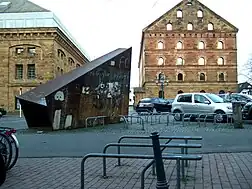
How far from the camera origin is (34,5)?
5800 cm

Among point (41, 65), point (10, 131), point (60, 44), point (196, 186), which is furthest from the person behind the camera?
point (60, 44)

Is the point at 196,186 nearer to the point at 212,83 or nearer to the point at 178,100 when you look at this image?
the point at 178,100

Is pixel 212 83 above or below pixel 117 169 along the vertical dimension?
above

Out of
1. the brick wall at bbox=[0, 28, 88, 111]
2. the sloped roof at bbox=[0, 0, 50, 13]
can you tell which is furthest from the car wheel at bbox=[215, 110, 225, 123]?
the sloped roof at bbox=[0, 0, 50, 13]

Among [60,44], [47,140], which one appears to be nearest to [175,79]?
[60,44]

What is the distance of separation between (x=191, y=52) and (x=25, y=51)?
36.0 m

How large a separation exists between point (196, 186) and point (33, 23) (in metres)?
49.6

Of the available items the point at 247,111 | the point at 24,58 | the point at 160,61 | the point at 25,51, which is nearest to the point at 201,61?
the point at 160,61

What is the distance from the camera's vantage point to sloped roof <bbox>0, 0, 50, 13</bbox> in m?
55.6

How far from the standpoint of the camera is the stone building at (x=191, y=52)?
7656 centimetres

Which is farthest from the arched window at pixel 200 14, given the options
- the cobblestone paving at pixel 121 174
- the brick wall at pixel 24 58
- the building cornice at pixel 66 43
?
the cobblestone paving at pixel 121 174

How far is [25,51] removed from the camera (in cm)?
5272

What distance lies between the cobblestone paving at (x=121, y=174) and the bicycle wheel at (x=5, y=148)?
35 centimetres

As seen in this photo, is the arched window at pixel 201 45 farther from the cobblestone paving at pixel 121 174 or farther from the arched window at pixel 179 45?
the cobblestone paving at pixel 121 174
